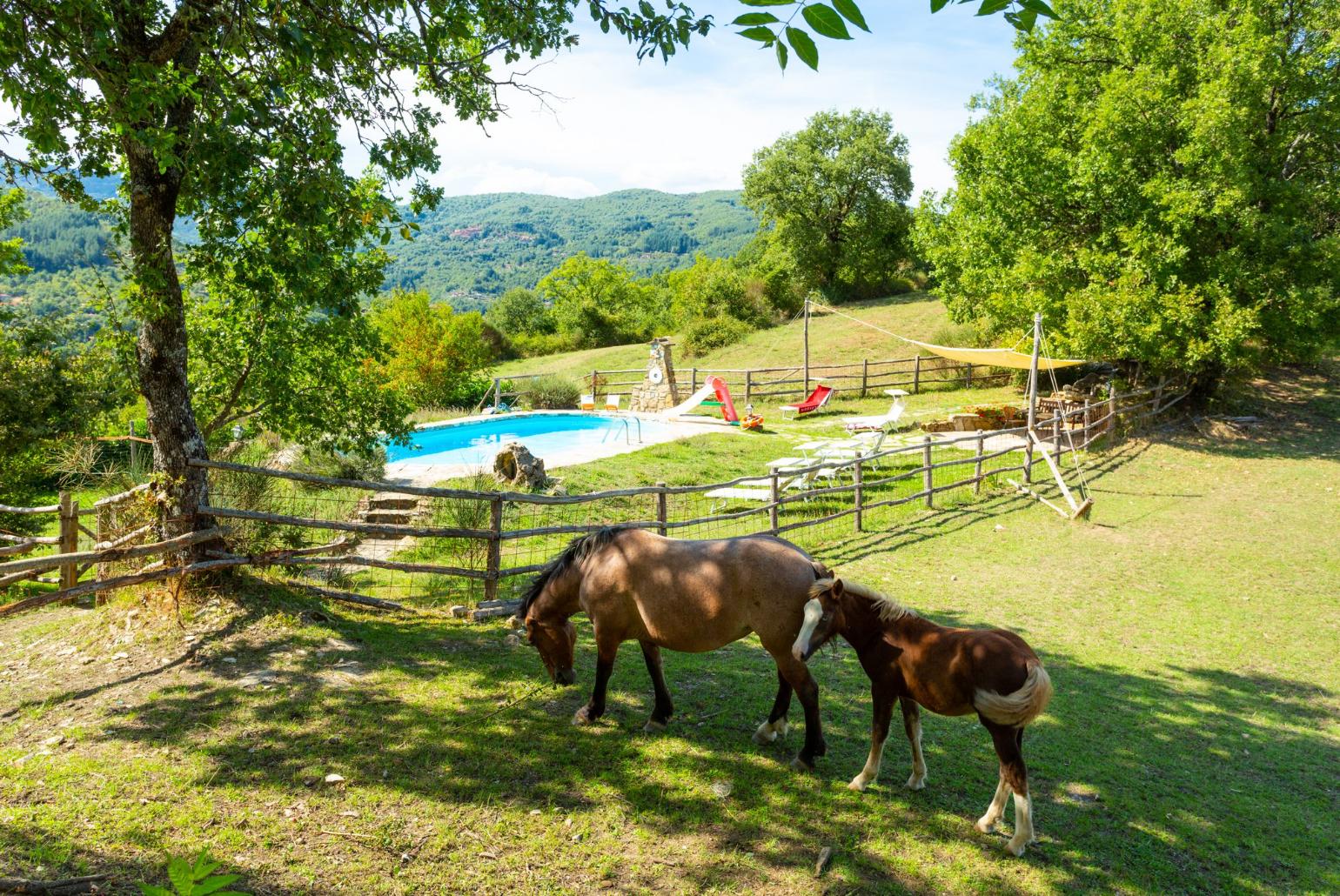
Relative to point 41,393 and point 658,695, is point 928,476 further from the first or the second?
point 41,393

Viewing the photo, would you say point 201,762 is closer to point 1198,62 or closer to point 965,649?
point 965,649

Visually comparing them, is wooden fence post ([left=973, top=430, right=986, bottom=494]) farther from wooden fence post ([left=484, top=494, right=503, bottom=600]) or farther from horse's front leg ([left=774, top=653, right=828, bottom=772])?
horse's front leg ([left=774, top=653, right=828, bottom=772])

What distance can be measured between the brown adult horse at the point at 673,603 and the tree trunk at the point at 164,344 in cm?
270

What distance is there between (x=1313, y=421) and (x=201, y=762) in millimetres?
20538

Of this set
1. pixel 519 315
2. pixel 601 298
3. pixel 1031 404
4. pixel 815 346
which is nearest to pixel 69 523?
pixel 1031 404

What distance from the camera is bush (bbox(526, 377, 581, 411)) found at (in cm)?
2369

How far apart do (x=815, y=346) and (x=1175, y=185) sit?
1646cm

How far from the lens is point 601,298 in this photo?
49.5 meters

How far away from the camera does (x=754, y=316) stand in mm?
35219

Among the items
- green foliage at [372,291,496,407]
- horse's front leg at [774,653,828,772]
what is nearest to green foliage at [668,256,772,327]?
green foliage at [372,291,496,407]

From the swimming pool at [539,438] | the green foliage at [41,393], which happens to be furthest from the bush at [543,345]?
the green foliage at [41,393]

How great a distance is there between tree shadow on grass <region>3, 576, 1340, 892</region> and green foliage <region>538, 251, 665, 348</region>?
116ft

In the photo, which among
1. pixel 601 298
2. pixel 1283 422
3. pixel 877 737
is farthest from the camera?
pixel 601 298

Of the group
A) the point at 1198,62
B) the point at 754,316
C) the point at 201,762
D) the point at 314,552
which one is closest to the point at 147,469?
the point at 314,552
